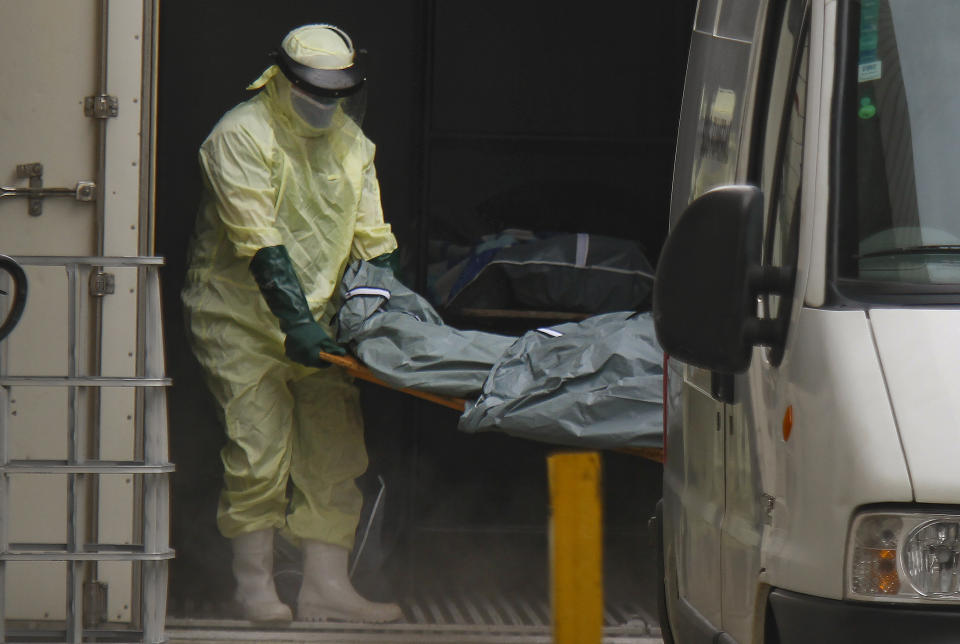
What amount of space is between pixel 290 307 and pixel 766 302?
2.56 metres

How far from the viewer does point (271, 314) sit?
534cm

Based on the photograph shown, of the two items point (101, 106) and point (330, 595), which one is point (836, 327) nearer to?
point (101, 106)

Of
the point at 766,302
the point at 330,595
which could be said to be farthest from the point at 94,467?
the point at 766,302

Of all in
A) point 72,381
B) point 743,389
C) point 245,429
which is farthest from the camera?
point 245,429

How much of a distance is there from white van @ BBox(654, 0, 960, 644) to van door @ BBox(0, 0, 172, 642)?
2414 mm

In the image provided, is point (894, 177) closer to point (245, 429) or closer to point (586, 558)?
point (586, 558)

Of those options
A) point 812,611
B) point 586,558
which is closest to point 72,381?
point 586,558

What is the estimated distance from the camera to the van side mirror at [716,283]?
236cm

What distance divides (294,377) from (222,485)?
1.20 meters

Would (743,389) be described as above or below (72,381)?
above

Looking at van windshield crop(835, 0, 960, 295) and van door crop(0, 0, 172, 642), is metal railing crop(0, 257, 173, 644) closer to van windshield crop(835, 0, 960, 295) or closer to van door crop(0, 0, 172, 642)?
van door crop(0, 0, 172, 642)

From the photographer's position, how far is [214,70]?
21.1ft

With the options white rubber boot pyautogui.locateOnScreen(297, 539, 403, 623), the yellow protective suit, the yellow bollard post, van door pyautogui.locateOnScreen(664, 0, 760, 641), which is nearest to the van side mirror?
the yellow bollard post

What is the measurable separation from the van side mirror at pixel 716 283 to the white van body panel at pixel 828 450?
100mm
